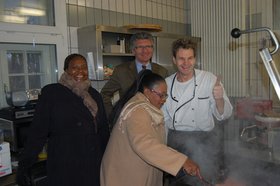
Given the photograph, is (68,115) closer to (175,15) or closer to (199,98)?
(199,98)

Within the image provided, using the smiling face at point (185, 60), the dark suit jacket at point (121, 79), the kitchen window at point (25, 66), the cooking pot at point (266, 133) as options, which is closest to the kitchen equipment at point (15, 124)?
the kitchen window at point (25, 66)

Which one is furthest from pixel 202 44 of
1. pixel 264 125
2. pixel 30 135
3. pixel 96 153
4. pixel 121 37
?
pixel 30 135

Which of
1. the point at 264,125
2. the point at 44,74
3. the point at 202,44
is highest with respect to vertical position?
the point at 202,44

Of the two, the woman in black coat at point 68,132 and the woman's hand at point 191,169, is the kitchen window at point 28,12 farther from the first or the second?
the woman's hand at point 191,169

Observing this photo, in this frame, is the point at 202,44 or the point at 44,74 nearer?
the point at 44,74

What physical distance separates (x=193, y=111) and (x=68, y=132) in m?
0.81

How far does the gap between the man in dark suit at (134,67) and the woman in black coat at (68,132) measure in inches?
16.4

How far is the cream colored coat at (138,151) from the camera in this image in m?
Result: 1.27

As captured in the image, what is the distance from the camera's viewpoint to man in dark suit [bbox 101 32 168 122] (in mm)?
2254

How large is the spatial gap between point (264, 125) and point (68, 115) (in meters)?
1.39

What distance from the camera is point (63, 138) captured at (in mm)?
1805

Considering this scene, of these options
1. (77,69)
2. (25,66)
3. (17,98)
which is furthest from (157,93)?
(25,66)

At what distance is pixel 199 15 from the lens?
4184 millimetres

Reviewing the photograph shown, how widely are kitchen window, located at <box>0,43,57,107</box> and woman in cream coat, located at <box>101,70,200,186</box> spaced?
146 cm
